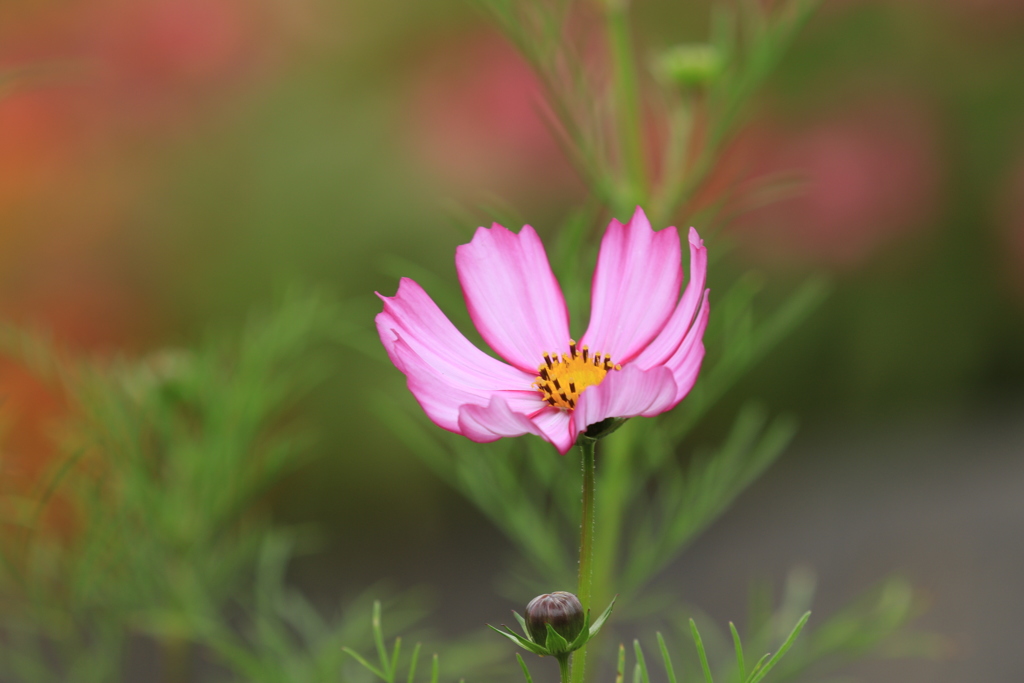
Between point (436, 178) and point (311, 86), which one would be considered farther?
point (311, 86)

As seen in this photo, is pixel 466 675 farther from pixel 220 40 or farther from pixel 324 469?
pixel 220 40

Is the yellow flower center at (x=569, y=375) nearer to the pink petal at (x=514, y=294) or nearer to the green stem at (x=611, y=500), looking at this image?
the pink petal at (x=514, y=294)

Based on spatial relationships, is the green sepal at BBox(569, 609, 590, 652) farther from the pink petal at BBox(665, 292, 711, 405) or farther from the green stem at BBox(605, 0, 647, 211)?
the green stem at BBox(605, 0, 647, 211)

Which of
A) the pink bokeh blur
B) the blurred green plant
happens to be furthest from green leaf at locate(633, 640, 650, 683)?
the pink bokeh blur

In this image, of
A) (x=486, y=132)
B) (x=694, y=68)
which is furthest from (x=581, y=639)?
(x=486, y=132)

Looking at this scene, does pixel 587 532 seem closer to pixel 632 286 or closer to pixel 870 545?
pixel 632 286

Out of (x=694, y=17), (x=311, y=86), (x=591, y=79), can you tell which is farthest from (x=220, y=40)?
(x=591, y=79)

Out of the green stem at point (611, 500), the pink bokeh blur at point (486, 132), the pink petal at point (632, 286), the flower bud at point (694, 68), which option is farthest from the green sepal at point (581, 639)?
the pink bokeh blur at point (486, 132)
